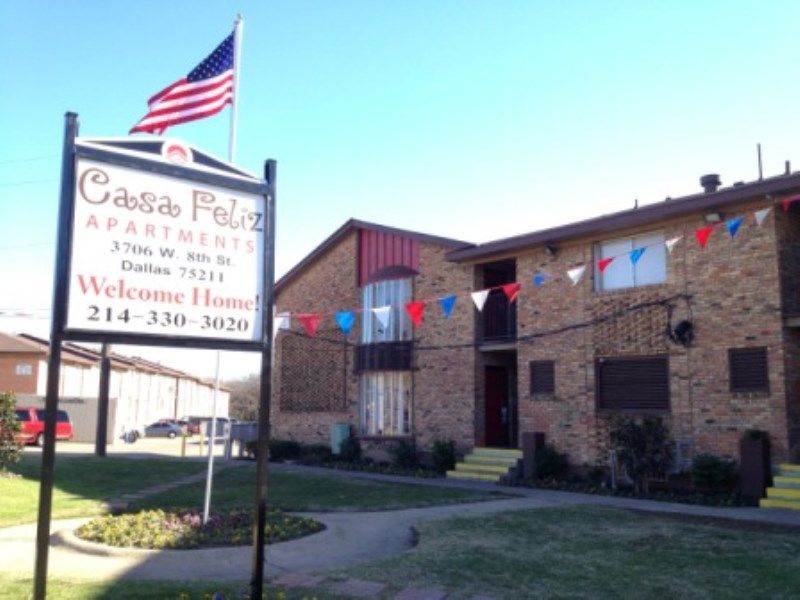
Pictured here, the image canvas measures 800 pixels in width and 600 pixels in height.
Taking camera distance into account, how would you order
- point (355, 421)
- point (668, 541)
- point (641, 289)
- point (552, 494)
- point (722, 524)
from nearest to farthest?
point (668, 541) → point (722, 524) → point (552, 494) → point (641, 289) → point (355, 421)

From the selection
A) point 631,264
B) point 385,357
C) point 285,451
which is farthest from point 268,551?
point 285,451

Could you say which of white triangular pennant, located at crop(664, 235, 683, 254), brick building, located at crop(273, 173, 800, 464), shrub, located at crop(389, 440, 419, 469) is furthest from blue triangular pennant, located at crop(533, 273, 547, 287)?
shrub, located at crop(389, 440, 419, 469)

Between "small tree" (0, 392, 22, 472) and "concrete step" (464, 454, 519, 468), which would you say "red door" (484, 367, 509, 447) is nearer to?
Answer: "concrete step" (464, 454, 519, 468)

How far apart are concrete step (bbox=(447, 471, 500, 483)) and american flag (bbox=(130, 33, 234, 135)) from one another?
12.6 metres

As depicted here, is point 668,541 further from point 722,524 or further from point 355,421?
point 355,421

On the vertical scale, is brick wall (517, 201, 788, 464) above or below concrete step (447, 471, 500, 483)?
above

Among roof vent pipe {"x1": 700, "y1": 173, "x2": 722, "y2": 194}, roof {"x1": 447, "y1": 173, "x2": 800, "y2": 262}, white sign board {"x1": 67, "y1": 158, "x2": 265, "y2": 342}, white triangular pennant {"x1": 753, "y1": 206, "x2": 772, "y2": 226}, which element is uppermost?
roof vent pipe {"x1": 700, "y1": 173, "x2": 722, "y2": 194}

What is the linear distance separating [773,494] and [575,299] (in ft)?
20.8

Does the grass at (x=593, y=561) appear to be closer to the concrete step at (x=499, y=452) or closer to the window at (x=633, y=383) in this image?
the window at (x=633, y=383)

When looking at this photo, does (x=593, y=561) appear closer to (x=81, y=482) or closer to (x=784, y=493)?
(x=784, y=493)

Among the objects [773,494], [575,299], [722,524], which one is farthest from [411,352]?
[722,524]

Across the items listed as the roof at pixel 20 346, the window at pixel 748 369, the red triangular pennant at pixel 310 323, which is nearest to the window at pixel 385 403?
the red triangular pennant at pixel 310 323

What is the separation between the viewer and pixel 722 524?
36.2ft

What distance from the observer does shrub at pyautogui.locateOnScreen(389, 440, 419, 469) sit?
70.2 ft
